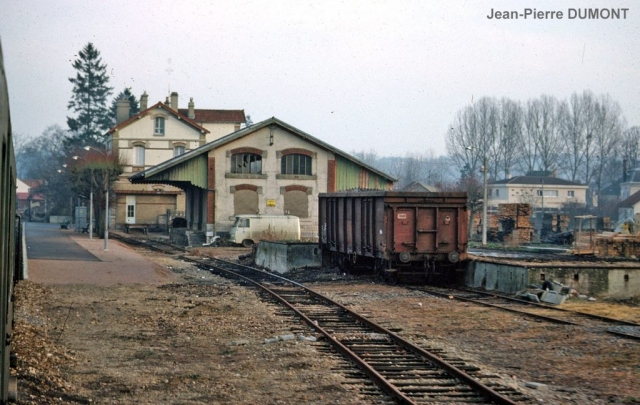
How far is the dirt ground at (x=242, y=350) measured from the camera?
29.9ft

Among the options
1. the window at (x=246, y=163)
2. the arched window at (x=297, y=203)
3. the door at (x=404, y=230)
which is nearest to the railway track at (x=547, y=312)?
the door at (x=404, y=230)

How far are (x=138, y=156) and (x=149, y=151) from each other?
3.82ft

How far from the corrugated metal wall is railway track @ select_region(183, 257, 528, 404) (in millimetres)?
35358

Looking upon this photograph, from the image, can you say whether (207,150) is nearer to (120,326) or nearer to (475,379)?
(120,326)

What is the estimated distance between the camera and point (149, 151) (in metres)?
77.6

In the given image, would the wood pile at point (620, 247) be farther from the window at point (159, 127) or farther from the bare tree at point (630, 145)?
the bare tree at point (630, 145)

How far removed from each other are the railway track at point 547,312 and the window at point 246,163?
29944mm

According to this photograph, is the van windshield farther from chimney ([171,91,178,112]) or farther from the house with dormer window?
chimney ([171,91,178,112])

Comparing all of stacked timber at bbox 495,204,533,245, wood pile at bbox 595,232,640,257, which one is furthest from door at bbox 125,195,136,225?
wood pile at bbox 595,232,640,257

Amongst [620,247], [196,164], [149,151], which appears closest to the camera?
[620,247]

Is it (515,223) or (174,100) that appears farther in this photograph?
(174,100)

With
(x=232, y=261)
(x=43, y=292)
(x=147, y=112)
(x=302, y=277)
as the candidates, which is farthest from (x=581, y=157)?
(x=43, y=292)

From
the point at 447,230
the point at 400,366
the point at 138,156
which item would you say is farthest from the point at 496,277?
the point at 138,156

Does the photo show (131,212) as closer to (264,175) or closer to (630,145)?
(264,175)
